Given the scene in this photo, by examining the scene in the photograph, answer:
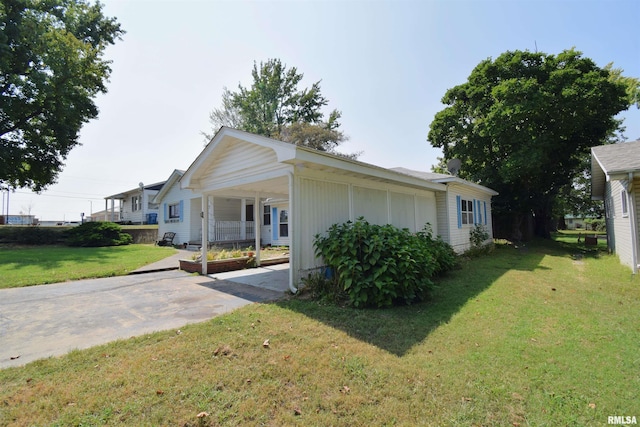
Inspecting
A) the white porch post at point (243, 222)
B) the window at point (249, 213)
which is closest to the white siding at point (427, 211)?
the white porch post at point (243, 222)

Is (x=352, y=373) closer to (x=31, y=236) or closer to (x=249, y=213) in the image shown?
(x=249, y=213)

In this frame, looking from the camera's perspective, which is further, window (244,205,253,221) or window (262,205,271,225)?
window (244,205,253,221)

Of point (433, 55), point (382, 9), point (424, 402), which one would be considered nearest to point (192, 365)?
point (424, 402)

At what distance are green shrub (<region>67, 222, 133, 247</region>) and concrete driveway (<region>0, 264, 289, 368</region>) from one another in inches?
397

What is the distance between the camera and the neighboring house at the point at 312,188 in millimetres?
6000

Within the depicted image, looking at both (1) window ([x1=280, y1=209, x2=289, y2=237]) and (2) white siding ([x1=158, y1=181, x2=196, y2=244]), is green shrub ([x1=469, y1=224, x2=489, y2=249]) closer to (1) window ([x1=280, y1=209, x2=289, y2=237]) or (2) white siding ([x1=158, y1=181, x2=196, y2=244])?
(1) window ([x1=280, y1=209, x2=289, y2=237])

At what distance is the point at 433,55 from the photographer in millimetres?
11125

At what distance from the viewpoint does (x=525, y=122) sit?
1513 centimetres

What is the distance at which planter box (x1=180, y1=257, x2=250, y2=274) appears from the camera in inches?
343

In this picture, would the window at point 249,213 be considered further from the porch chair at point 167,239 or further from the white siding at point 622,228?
the white siding at point 622,228

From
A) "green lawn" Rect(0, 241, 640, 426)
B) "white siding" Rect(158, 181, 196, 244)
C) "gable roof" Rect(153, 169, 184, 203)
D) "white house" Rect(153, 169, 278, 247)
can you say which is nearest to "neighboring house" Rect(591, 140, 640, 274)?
"green lawn" Rect(0, 241, 640, 426)

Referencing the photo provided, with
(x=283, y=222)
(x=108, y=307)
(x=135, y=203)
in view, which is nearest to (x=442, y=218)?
(x=283, y=222)

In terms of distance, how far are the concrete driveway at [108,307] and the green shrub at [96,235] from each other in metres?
10.1

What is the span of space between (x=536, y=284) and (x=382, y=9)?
867cm
